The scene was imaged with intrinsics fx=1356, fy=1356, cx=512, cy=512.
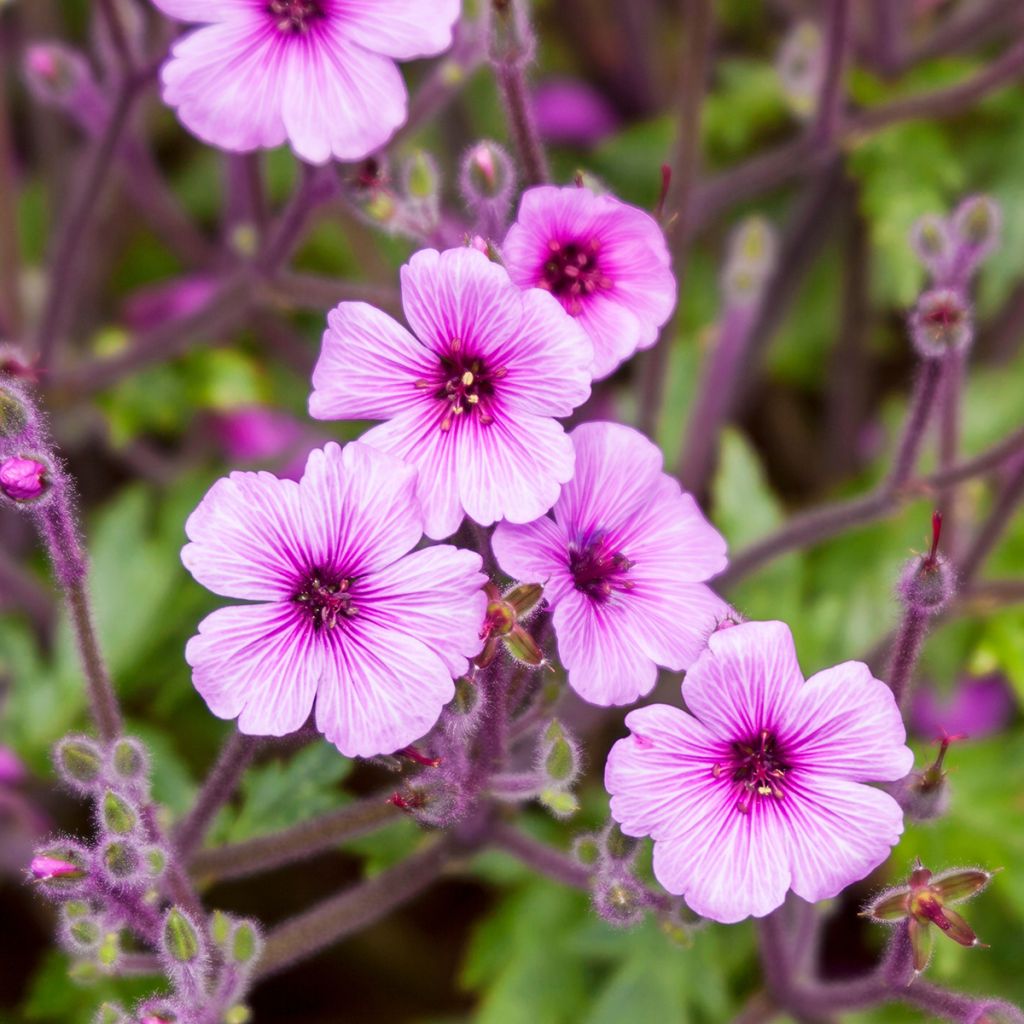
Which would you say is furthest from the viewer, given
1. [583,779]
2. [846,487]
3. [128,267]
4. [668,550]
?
[128,267]

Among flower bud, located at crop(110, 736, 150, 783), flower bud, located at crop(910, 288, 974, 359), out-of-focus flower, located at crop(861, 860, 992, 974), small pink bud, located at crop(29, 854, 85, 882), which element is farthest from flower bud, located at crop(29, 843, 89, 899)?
flower bud, located at crop(910, 288, 974, 359)

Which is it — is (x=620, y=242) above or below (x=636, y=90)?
below

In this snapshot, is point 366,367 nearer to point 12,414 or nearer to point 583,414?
point 12,414

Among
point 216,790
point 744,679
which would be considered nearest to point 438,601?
point 744,679

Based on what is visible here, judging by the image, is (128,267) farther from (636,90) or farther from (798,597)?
(798,597)

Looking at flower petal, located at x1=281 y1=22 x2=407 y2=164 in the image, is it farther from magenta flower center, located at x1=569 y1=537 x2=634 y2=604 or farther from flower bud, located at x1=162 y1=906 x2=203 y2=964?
flower bud, located at x1=162 y1=906 x2=203 y2=964

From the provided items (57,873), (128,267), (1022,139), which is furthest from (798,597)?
(128,267)
